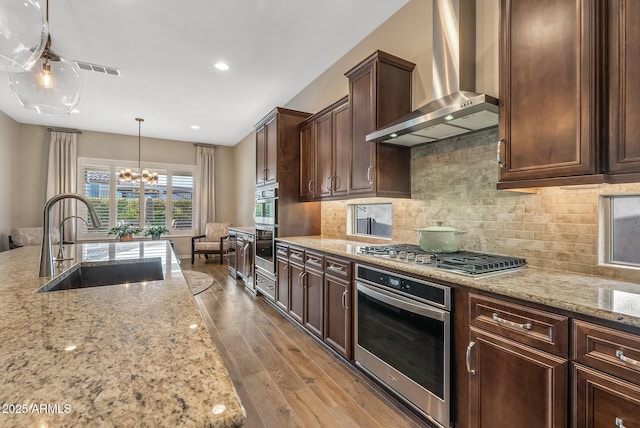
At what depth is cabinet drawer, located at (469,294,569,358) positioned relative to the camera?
1204mm

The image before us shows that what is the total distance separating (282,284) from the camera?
3.53 metres

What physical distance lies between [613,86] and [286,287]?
3018mm

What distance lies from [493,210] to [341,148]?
61.3 inches

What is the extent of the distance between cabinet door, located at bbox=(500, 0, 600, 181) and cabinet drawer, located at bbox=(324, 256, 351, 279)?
4.11 ft

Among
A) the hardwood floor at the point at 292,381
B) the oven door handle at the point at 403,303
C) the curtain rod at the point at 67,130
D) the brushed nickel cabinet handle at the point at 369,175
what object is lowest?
the hardwood floor at the point at 292,381

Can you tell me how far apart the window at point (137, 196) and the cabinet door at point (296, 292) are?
5503 millimetres

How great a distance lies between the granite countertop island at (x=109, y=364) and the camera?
459 mm

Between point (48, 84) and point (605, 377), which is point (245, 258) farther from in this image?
point (605, 377)

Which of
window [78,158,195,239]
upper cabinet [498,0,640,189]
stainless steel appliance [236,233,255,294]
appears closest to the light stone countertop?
upper cabinet [498,0,640,189]

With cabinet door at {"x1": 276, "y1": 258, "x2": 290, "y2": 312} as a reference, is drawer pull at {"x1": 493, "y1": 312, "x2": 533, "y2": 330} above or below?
above

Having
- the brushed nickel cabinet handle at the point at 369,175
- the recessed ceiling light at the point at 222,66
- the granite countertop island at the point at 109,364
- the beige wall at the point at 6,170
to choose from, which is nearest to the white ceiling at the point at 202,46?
the recessed ceiling light at the point at 222,66

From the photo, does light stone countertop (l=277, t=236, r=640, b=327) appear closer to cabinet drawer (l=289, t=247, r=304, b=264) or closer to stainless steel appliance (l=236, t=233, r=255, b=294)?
cabinet drawer (l=289, t=247, r=304, b=264)

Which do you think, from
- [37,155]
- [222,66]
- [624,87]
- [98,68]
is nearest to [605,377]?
[624,87]

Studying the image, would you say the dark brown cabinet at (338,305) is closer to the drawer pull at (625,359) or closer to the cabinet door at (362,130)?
the cabinet door at (362,130)
